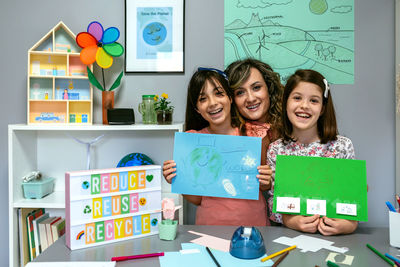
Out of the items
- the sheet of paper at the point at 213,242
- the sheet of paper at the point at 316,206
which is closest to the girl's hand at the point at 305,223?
the sheet of paper at the point at 316,206

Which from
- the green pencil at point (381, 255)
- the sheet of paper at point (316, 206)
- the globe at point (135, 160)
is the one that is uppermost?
the globe at point (135, 160)

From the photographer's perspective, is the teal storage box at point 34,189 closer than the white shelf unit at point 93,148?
Yes

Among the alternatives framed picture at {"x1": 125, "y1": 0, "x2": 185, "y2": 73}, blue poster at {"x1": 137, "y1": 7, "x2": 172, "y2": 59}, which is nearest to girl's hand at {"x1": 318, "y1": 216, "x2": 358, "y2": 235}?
framed picture at {"x1": 125, "y1": 0, "x2": 185, "y2": 73}

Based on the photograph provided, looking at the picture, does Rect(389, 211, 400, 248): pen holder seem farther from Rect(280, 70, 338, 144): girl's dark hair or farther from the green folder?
Rect(280, 70, 338, 144): girl's dark hair

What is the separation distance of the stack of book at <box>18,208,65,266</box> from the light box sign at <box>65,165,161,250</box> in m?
0.73

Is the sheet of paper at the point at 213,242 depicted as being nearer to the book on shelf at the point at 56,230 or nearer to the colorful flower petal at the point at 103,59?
the book on shelf at the point at 56,230

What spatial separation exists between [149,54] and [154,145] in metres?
0.53

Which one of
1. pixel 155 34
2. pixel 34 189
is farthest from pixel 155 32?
pixel 34 189

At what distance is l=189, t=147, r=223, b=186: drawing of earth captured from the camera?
131cm

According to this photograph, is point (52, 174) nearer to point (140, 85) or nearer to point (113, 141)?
point (113, 141)

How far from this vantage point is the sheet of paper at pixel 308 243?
3.53ft

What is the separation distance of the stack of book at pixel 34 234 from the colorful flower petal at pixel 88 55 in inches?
33.2

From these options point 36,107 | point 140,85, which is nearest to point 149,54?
point 140,85

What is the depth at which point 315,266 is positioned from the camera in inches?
36.9
